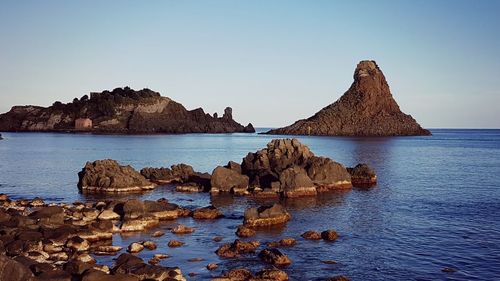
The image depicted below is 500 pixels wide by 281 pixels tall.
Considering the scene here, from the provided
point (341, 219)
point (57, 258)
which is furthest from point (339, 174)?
point (57, 258)

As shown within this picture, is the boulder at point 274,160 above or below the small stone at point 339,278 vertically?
above

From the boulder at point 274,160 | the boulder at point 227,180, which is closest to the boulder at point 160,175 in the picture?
the boulder at point 274,160

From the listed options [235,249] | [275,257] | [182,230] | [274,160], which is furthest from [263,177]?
[275,257]

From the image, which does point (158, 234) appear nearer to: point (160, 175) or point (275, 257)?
point (275, 257)

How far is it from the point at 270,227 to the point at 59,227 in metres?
20.3

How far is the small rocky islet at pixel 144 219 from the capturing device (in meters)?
32.9

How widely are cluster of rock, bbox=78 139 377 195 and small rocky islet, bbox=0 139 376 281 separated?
0.51 feet

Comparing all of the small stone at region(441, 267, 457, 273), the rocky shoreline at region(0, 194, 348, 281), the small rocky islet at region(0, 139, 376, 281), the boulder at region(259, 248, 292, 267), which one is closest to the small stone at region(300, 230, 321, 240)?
the rocky shoreline at region(0, 194, 348, 281)

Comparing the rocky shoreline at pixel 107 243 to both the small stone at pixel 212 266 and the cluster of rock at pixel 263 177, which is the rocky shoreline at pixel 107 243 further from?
the cluster of rock at pixel 263 177

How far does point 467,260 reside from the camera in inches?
1545

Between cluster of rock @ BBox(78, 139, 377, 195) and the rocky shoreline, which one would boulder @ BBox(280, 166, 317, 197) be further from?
the rocky shoreline

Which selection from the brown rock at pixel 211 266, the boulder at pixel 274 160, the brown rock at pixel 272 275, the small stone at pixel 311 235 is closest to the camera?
the brown rock at pixel 272 275

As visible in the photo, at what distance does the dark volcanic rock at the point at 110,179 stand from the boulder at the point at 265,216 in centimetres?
3077

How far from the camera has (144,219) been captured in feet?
167
